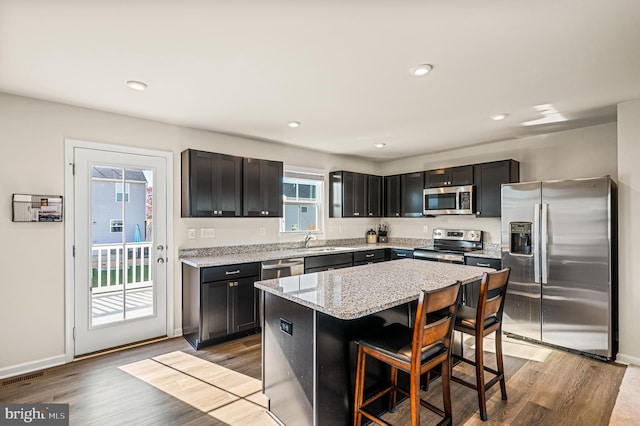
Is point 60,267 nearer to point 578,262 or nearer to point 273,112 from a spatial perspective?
point 273,112

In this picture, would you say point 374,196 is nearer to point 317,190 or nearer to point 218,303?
point 317,190

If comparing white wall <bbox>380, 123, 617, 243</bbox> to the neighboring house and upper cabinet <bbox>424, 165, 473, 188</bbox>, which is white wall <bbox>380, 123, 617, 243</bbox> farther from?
the neighboring house

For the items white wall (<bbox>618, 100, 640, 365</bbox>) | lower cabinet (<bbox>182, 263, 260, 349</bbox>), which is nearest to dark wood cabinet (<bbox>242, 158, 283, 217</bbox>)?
lower cabinet (<bbox>182, 263, 260, 349</bbox>)

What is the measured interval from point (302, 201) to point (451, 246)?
2.44 m

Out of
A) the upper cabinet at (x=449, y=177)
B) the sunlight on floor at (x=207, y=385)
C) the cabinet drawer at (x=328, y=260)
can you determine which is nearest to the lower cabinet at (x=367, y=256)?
the cabinet drawer at (x=328, y=260)

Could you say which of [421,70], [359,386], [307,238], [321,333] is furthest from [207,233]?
[421,70]

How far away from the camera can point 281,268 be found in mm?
3922

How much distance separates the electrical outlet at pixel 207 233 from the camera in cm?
396

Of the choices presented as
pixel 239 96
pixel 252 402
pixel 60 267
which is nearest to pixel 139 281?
pixel 60 267

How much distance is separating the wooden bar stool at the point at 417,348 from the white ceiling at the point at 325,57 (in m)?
1.50

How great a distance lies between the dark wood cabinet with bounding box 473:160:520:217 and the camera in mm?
4215

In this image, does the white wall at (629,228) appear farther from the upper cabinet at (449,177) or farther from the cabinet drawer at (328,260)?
the cabinet drawer at (328,260)

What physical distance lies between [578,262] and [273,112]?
3.48m

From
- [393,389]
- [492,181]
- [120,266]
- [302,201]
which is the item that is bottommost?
[393,389]
